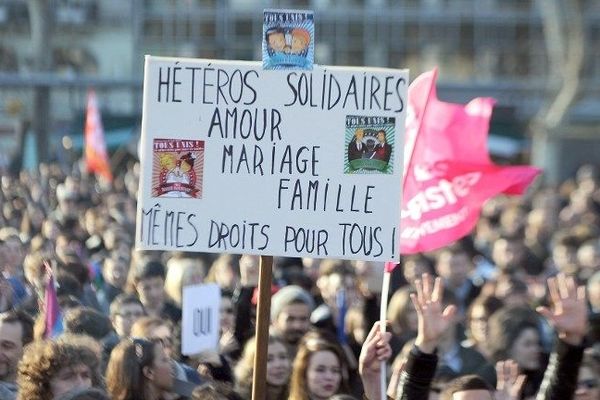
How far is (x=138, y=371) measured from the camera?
7160 millimetres

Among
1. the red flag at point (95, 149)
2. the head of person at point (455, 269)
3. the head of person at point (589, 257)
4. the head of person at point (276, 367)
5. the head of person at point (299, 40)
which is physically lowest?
the head of person at point (276, 367)

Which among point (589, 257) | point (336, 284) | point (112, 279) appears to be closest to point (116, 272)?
point (112, 279)

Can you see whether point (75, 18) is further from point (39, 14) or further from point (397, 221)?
point (397, 221)

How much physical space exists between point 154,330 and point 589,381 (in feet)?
6.37

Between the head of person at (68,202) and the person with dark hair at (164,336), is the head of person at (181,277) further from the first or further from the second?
the head of person at (68,202)

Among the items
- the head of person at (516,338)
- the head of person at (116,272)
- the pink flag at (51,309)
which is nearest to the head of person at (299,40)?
the pink flag at (51,309)

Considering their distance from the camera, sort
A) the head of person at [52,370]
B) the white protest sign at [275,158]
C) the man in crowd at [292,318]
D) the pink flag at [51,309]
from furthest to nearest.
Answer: the man in crowd at [292,318] → the pink flag at [51,309] → the white protest sign at [275,158] → the head of person at [52,370]

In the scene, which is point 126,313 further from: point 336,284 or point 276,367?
point 336,284

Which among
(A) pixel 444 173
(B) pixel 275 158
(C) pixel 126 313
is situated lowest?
(C) pixel 126 313

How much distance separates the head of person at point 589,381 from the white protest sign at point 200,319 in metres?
1.96

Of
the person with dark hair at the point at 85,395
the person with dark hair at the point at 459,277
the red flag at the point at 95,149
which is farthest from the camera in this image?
the red flag at the point at 95,149

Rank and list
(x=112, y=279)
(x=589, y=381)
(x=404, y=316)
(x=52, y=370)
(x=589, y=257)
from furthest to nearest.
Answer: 1. (x=589, y=257)
2. (x=112, y=279)
3. (x=404, y=316)
4. (x=589, y=381)
5. (x=52, y=370)

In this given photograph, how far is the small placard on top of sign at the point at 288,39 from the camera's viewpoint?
626 cm

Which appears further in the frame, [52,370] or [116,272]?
[116,272]
